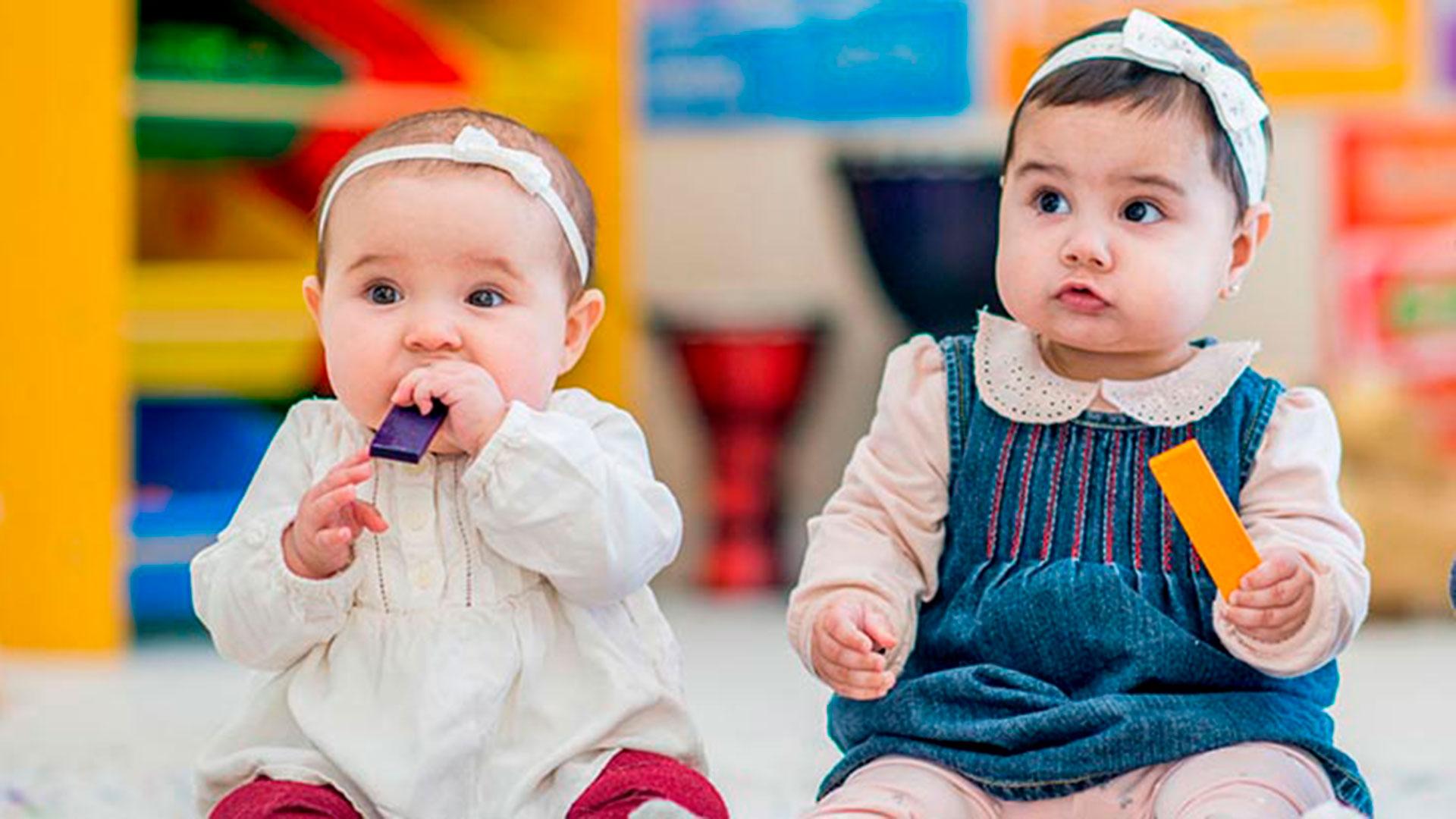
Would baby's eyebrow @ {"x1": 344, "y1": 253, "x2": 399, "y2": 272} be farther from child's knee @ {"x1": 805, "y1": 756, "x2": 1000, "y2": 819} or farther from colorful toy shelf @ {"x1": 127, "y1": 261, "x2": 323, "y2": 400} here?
colorful toy shelf @ {"x1": 127, "y1": 261, "x2": 323, "y2": 400}

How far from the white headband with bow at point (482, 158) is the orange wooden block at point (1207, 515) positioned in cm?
36

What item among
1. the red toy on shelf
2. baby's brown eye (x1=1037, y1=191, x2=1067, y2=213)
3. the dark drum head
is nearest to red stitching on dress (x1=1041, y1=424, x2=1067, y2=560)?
baby's brown eye (x1=1037, y1=191, x2=1067, y2=213)

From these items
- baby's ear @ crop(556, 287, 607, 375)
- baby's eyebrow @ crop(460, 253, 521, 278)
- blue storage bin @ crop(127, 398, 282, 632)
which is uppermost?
baby's eyebrow @ crop(460, 253, 521, 278)

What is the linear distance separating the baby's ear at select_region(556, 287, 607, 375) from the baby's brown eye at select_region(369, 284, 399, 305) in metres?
0.10

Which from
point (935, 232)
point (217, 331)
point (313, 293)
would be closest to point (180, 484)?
point (217, 331)

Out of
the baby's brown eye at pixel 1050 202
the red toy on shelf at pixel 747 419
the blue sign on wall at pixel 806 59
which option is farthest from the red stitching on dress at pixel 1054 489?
the blue sign on wall at pixel 806 59

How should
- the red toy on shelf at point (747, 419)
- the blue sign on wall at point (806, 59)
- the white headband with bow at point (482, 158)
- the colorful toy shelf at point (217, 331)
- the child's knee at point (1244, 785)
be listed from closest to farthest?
the child's knee at point (1244, 785)
the white headband with bow at point (482, 158)
the colorful toy shelf at point (217, 331)
the red toy on shelf at point (747, 419)
the blue sign on wall at point (806, 59)

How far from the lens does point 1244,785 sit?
3.97ft

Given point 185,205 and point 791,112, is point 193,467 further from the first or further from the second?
point 791,112

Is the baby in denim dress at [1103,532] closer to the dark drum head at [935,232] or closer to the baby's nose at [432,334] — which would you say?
the baby's nose at [432,334]

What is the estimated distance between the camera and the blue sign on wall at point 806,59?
3156 millimetres

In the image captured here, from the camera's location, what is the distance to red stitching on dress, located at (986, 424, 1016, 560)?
1.31 m

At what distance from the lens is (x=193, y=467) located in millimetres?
2771

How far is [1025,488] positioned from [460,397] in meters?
0.32
